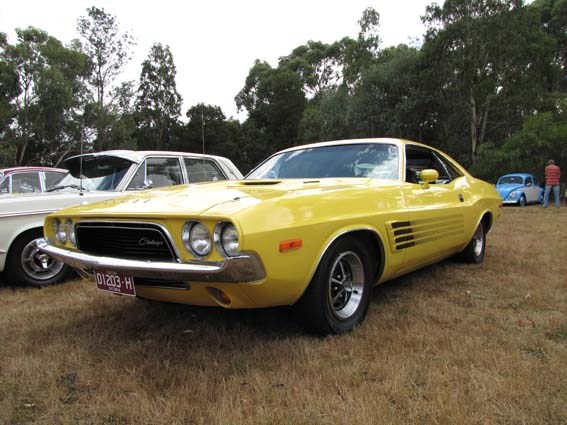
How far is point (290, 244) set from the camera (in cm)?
227

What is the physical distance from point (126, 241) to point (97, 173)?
116 inches

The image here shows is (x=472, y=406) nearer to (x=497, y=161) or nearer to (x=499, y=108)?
(x=497, y=161)

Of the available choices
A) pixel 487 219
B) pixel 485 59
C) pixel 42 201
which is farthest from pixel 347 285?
pixel 485 59

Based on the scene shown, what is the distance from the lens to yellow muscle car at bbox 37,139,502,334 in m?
2.17

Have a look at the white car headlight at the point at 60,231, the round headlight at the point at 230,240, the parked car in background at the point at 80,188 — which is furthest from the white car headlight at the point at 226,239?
the parked car in background at the point at 80,188

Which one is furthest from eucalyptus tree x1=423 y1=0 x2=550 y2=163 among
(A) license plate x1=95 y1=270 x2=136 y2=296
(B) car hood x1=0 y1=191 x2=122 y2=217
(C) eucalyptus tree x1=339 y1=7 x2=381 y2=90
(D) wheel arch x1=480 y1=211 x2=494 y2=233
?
(A) license plate x1=95 y1=270 x2=136 y2=296

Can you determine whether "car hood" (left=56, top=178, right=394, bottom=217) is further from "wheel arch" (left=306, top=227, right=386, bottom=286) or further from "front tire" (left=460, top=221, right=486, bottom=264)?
"front tire" (left=460, top=221, right=486, bottom=264)

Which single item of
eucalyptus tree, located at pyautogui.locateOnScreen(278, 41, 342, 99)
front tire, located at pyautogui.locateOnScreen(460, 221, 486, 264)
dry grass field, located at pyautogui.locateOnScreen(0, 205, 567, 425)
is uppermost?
eucalyptus tree, located at pyautogui.locateOnScreen(278, 41, 342, 99)

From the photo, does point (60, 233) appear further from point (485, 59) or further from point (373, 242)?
point (485, 59)

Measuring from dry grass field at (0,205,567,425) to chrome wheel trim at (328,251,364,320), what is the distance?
0.55 feet

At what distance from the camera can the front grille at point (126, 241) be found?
238 centimetres

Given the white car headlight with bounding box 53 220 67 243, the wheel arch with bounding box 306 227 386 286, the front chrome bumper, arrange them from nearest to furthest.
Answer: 1. the front chrome bumper
2. the wheel arch with bounding box 306 227 386 286
3. the white car headlight with bounding box 53 220 67 243

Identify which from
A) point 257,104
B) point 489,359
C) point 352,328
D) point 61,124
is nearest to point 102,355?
point 352,328

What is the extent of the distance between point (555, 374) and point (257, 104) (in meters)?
46.5
